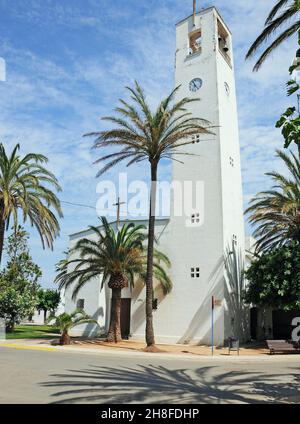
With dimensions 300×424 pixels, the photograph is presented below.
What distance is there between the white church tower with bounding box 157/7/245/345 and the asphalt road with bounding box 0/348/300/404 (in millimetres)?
8806

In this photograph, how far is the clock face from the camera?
2917cm

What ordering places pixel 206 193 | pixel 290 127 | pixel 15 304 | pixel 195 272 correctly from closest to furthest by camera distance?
pixel 290 127 → pixel 195 272 → pixel 206 193 → pixel 15 304

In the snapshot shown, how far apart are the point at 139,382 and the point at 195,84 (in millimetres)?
23296

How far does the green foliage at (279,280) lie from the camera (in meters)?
23.4

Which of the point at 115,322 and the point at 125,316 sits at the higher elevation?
the point at 125,316

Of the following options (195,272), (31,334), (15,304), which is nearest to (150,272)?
(195,272)

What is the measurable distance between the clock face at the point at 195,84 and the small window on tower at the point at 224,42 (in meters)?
3.24

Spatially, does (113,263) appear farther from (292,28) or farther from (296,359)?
(292,28)

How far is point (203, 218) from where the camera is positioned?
2680 centimetres

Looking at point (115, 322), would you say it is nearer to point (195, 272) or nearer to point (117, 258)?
point (117, 258)

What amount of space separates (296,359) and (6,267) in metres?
24.4

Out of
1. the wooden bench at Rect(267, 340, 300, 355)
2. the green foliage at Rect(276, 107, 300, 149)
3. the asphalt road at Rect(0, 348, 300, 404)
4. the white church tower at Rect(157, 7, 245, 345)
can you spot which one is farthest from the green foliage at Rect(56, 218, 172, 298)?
the green foliage at Rect(276, 107, 300, 149)

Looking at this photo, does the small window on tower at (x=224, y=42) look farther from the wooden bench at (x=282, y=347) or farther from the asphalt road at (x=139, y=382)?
the asphalt road at (x=139, y=382)

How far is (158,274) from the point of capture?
26.2 meters
